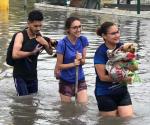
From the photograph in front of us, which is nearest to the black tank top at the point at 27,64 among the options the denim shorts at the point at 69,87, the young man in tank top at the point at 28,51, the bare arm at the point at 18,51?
the young man in tank top at the point at 28,51

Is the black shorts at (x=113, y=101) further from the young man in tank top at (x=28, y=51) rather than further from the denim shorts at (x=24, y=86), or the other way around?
the denim shorts at (x=24, y=86)

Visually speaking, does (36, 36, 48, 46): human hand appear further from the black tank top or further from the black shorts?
the black shorts

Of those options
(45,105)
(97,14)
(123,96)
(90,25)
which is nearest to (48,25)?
(90,25)

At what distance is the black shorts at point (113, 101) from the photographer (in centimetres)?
767

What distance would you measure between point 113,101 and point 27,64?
2.03 metres

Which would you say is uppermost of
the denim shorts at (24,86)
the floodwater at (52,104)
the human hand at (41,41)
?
the human hand at (41,41)

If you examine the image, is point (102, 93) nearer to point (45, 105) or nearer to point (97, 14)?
point (45, 105)

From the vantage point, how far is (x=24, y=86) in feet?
30.3

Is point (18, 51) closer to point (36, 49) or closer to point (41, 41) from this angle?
point (36, 49)

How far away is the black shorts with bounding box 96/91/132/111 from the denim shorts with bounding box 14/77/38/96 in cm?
191

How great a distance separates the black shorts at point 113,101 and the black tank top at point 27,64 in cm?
183

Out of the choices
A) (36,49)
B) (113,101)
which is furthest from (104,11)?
(113,101)

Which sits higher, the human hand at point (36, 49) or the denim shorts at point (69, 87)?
the human hand at point (36, 49)

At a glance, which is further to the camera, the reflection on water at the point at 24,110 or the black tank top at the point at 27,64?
the black tank top at the point at 27,64
